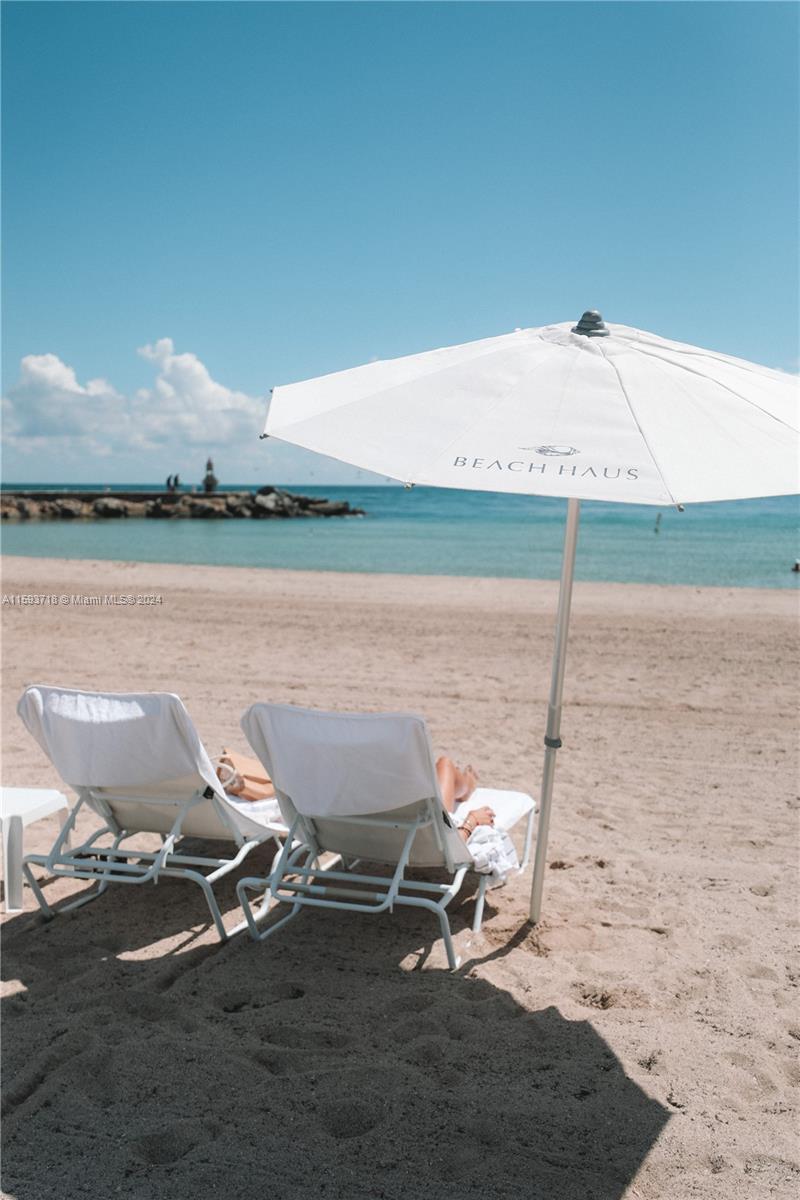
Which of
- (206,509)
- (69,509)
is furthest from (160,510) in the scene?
(69,509)

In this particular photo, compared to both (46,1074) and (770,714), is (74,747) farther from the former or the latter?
(770,714)

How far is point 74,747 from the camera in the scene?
13.7ft

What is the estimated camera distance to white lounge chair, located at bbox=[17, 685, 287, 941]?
402 cm

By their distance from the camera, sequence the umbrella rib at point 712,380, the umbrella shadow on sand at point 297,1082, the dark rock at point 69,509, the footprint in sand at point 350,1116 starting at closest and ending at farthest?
the umbrella shadow on sand at point 297,1082
the footprint in sand at point 350,1116
the umbrella rib at point 712,380
the dark rock at point 69,509


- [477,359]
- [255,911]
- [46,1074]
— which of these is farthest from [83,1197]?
[477,359]

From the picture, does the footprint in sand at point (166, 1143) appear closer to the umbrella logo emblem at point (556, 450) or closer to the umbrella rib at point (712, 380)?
the umbrella logo emblem at point (556, 450)

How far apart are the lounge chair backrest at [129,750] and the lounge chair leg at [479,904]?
3.74 feet

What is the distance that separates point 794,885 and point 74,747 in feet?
11.4

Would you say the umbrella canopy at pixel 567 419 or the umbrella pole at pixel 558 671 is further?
the umbrella pole at pixel 558 671

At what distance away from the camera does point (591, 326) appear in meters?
3.83

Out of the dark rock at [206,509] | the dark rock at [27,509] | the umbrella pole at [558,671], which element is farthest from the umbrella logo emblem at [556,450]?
the dark rock at [206,509]

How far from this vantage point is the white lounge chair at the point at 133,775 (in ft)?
13.2

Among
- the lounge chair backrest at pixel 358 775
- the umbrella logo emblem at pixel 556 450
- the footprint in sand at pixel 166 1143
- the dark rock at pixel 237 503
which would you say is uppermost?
the umbrella logo emblem at pixel 556 450

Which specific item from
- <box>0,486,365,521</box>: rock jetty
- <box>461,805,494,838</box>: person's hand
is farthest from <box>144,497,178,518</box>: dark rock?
<box>461,805,494,838</box>: person's hand
